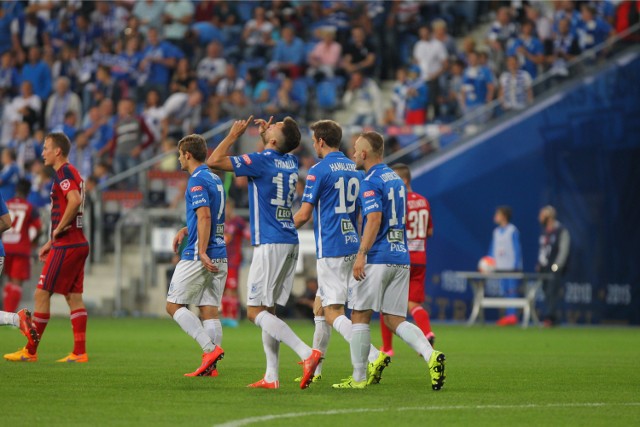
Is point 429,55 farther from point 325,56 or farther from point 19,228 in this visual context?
point 19,228

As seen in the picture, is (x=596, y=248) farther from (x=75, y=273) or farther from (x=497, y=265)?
(x=75, y=273)

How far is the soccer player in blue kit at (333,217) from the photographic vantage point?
423 inches

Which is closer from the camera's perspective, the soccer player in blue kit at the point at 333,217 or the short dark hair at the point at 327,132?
the soccer player in blue kit at the point at 333,217

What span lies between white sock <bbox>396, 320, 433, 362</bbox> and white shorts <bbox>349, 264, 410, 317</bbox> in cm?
14

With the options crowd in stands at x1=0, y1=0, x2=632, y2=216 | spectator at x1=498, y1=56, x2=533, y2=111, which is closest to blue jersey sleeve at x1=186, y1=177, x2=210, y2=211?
crowd in stands at x1=0, y1=0, x2=632, y2=216

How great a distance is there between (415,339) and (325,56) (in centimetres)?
1796

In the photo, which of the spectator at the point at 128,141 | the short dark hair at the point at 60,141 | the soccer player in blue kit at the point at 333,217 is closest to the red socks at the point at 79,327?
the short dark hair at the point at 60,141

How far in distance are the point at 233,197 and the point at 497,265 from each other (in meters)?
5.48

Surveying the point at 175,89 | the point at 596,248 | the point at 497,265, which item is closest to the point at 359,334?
the point at 497,265

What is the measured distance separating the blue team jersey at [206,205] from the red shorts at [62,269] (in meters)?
1.96

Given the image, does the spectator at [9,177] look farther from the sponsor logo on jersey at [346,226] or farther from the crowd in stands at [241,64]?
the sponsor logo on jersey at [346,226]

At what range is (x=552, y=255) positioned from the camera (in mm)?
24062

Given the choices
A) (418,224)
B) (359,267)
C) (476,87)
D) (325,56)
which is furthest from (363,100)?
(359,267)

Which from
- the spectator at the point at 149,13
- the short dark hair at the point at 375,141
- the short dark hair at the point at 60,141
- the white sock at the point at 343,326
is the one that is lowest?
the white sock at the point at 343,326
